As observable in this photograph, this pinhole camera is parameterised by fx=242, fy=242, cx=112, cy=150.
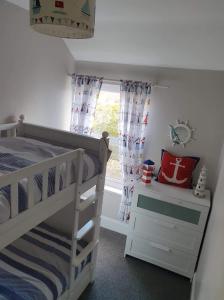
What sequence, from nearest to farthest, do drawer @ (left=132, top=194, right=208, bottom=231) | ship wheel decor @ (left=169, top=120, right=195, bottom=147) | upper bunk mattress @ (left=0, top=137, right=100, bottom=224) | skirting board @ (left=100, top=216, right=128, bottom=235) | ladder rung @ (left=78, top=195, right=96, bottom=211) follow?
upper bunk mattress @ (left=0, top=137, right=100, bottom=224), ladder rung @ (left=78, top=195, right=96, bottom=211), drawer @ (left=132, top=194, right=208, bottom=231), ship wheel decor @ (left=169, top=120, right=195, bottom=147), skirting board @ (left=100, top=216, right=128, bottom=235)

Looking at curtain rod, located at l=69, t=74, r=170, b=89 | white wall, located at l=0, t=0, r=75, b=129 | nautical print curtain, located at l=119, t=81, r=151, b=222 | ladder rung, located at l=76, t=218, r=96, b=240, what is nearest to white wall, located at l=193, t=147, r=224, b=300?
ladder rung, located at l=76, t=218, r=96, b=240

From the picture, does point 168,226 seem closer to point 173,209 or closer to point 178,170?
point 173,209

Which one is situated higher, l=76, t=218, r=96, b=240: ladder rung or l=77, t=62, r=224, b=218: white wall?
l=77, t=62, r=224, b=218: white wall

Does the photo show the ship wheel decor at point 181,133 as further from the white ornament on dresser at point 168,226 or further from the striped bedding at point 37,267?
the striped bedding at point 37,267

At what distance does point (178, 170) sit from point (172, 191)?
26cm

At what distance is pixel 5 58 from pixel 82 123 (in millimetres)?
1151

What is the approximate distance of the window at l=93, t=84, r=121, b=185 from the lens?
3.03 metres

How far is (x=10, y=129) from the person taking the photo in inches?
89.5

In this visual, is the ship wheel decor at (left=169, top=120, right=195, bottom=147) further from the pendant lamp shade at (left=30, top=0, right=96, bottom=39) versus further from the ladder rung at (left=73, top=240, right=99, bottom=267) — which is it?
the pendant lamp shade at (left=30, top=0, right=96, bottom=39)

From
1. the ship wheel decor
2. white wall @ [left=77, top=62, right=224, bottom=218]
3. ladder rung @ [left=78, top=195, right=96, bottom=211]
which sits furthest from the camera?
the ship wheel decor

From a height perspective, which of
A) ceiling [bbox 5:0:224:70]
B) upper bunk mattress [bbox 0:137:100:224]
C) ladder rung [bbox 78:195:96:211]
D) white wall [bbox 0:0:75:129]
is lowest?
ladder rung [bbox 78:195:96:211]

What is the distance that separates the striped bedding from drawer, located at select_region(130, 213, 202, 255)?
2.15 ft

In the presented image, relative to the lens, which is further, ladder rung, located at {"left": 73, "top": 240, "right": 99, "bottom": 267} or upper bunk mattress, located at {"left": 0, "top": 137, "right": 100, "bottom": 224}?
ladder rung, located at {"left": 73, "top": 240, "right": 99, "bottom": 267}

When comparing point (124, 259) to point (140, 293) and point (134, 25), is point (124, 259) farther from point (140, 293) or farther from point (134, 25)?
point (134, 25)
